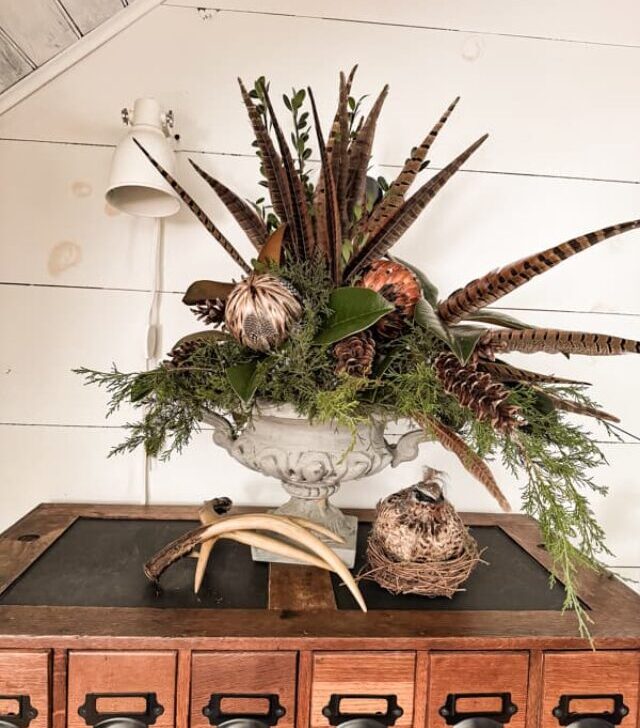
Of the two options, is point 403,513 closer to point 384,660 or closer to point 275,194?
point 384,660

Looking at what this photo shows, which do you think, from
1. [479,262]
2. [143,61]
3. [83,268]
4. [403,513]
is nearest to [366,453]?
[403,513]

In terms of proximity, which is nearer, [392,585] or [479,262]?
[392,585]

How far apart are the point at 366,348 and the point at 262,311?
5.6 inches

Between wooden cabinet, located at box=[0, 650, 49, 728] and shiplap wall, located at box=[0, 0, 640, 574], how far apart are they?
0.54 metres

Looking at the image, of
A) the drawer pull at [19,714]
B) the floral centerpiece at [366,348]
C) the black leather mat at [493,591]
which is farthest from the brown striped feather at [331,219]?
the drawer pull at [19,714]

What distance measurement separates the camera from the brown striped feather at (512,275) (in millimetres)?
672

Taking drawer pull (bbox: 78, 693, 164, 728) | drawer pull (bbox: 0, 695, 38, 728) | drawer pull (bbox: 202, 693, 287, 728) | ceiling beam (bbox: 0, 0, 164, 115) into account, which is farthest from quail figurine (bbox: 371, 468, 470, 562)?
ceiling beam (bbox: 0, 0, 164, 115)

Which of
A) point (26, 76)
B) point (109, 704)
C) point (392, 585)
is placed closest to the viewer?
point (109, 704)

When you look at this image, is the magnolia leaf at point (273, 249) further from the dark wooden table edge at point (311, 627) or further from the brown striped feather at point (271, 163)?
the dark wooden table edge at point (311, 627)

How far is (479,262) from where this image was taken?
1188 mm

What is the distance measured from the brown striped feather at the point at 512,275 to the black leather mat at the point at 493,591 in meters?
0.38

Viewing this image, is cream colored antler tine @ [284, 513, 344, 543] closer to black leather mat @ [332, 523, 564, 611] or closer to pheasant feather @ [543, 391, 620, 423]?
black leather mat @ [332, 523, 564, 611]

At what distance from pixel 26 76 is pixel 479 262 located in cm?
98

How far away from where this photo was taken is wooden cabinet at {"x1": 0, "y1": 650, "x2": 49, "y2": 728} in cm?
62
